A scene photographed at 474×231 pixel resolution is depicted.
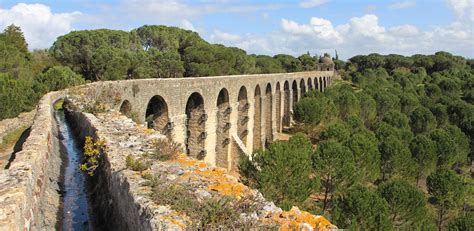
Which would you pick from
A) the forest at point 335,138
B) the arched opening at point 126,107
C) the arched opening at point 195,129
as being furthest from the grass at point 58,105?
the arched opening at point 195,129

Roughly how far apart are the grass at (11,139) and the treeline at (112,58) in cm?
523

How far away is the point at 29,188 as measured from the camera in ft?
14.0

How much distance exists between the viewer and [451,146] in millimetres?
28047

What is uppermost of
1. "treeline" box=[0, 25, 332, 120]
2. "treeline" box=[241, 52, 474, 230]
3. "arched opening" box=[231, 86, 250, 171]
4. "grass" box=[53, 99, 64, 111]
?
"treeline" box=[0, 25, 332, 120]

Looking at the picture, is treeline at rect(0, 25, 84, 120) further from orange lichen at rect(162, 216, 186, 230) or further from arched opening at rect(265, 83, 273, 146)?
orange lichen at rect(162, 216, 186, 230)

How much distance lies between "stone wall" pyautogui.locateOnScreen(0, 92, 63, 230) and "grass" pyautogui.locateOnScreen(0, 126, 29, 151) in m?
10.3

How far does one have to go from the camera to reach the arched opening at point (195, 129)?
64.7 ft

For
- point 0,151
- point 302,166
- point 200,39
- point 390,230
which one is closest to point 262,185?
point 302,166

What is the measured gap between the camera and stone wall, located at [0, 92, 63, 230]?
356 cm

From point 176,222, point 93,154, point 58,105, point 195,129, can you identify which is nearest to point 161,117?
point 195,129

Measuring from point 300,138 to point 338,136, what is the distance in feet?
17.7

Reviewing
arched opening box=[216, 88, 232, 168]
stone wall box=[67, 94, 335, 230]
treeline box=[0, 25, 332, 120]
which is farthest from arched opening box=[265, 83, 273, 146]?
stone wall box=[67, 94, 335, 230]

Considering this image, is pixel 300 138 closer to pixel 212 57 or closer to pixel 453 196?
pixel 453 196

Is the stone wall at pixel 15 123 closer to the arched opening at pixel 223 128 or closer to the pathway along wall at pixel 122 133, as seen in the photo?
the pathway along wall at pixel 122 133
